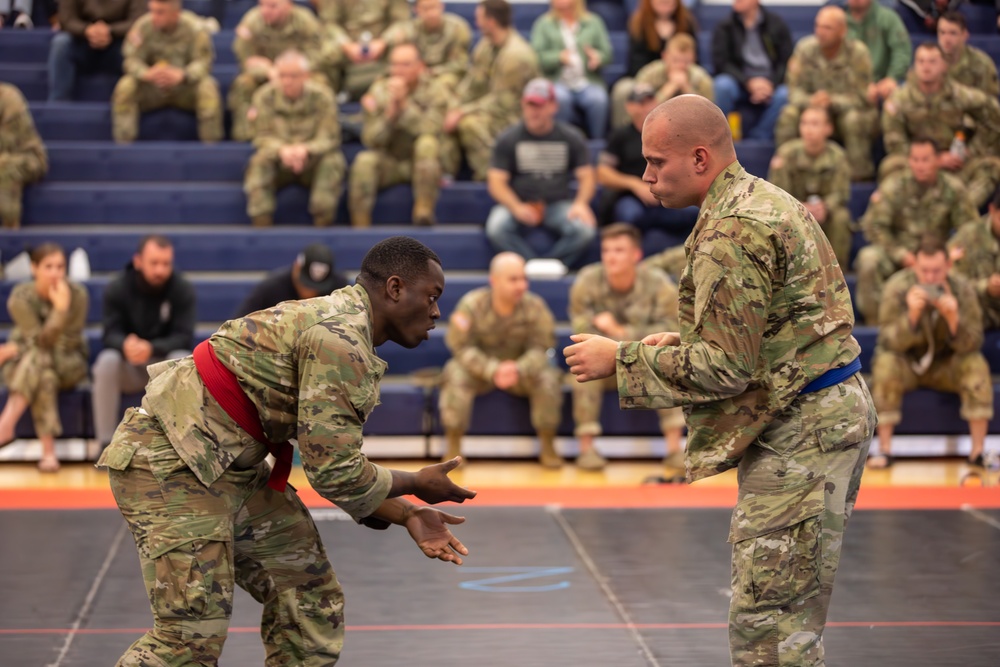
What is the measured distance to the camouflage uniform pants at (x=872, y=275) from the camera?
9000mm

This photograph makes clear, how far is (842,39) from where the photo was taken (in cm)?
1022

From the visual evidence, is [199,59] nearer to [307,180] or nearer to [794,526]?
[307,180]

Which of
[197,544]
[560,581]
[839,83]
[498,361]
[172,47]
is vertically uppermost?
[172,47]

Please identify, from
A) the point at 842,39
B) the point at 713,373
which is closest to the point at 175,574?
the point at 713,373

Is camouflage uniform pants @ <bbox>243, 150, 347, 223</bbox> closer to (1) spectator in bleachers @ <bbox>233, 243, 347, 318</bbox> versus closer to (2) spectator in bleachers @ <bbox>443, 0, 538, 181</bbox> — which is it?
(2) spectator in bleachers @ <bbox>443, 0, 538, 181</bbox>

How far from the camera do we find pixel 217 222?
10.1 meters

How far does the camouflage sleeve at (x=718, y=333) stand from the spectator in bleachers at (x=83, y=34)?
8300 mm

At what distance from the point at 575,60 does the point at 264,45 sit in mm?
2347

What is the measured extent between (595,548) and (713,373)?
318 cm

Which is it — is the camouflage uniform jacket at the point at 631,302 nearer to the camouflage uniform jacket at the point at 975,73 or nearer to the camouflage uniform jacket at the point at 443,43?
the camouflage uniform jacket at the point at 443,43

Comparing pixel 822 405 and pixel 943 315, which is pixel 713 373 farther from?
pixel 943 315

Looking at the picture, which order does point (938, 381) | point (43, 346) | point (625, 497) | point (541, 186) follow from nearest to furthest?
point (625, 497) → point (43, 346) → point (938, 381) → point (541, 186)

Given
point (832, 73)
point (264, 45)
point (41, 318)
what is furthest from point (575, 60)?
point (41, 318)

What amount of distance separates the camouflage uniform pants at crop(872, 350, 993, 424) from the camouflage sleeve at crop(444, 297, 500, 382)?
233 centimetres
